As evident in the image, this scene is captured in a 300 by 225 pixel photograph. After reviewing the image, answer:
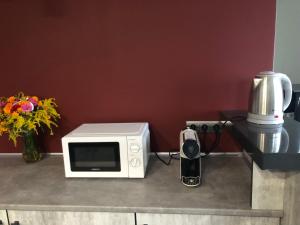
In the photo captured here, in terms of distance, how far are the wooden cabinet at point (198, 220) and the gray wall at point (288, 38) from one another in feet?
6.48

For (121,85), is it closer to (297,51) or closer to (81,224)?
(81,224)

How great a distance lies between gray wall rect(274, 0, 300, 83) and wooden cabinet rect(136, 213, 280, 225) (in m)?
1.97

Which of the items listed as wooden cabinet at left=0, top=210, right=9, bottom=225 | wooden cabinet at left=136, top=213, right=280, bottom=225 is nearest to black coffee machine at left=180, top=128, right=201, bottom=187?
wooden cabinet at left=136, top=213, right=280, bottom=225

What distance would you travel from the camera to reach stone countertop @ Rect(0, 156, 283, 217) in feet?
3.66

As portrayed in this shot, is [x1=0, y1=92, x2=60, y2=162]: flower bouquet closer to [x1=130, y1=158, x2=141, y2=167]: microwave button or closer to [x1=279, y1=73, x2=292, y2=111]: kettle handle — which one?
[x1=130, y1=158, x2=141, y2=167]: microwave button

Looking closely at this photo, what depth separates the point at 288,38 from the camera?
8.91 ft

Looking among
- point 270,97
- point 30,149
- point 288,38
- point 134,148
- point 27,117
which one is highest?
point 288,38

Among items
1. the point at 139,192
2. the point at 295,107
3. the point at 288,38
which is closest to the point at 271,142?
the point at 139,192

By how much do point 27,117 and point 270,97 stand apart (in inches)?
52.5

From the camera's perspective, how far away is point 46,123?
5.26 ft

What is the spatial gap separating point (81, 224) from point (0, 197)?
0.42 m

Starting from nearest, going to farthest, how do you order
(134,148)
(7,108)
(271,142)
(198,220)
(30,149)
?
(271,142)
(198,220)
(134,148)
(7,108)
(30,149)

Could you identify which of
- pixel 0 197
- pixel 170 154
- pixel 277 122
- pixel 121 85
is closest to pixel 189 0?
pixel 121 85

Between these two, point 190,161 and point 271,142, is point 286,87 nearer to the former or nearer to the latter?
point 271,142
